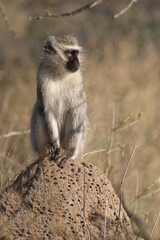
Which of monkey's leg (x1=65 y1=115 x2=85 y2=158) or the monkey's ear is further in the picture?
the monkey's ear

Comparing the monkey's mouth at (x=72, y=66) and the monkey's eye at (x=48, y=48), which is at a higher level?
the monkey's eye at (x=48, y=48)

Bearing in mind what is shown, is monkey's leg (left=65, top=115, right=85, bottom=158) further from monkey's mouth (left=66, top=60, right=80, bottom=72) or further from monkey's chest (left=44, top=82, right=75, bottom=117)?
monkey's mouth (left=66, top=60, right=80, bottom=72)

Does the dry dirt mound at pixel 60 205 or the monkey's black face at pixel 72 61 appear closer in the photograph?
the dry dirt mound at pixel 60 205

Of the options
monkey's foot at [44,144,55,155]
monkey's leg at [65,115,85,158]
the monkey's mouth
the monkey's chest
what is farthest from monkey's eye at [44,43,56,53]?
monkey's foot at [44,144,55,155]

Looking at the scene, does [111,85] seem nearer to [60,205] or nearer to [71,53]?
[71,53]

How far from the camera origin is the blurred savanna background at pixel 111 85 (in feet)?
23.6

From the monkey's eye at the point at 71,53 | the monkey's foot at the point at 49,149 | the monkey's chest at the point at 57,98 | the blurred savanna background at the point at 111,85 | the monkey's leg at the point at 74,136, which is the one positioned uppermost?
the monkey's eye at the point at 71,53

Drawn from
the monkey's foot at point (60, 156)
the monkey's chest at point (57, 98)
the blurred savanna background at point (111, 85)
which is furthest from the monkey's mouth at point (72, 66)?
the monkey's foot at point (60, 156)

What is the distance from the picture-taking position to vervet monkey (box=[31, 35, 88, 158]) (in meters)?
5.70

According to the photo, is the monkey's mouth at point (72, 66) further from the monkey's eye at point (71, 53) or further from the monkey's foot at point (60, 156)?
the monkey's foot at point (60, 156)

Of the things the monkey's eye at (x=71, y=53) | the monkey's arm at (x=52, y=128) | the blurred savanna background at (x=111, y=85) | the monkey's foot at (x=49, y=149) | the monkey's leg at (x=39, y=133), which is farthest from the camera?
the blurred savanna background at (x=111, y=85)

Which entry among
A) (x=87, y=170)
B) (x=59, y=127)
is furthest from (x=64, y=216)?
(x=59, y=127)

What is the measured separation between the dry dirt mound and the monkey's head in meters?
A: 1.47

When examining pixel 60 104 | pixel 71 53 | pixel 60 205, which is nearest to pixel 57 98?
pixel 60 104
